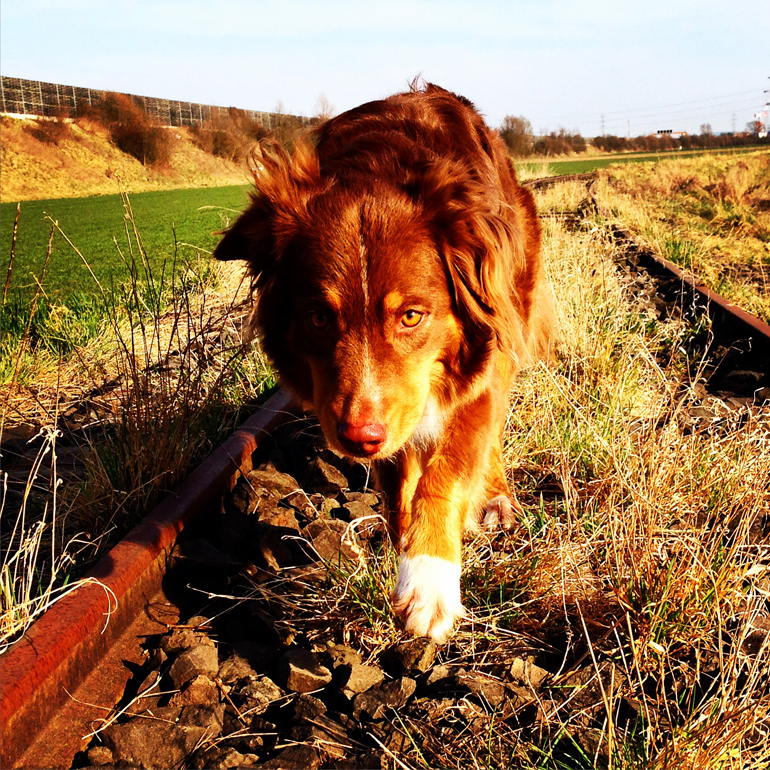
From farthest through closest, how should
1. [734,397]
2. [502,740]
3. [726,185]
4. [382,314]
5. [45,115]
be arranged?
[45,115]
[726,185]
[734,397]
[382,314]
[502,740]

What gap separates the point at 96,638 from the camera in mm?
2520

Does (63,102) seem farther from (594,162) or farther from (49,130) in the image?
(594,162)

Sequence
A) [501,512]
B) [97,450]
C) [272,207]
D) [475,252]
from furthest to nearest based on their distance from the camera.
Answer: [97,450] → [501,512] → [272,207] → [475,252]

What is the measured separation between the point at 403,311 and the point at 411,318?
0.05 meters

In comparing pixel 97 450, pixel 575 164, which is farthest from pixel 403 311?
pixel 575 164

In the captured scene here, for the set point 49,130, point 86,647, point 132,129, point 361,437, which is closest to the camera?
point 86,647

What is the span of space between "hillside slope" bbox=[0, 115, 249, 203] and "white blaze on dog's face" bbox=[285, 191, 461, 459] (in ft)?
140

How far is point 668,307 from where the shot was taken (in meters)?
7.11

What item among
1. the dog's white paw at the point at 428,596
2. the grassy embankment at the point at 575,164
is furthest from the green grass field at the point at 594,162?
the dog's white paw at the point at 428,596

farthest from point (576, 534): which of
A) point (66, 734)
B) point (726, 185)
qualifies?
point (726, 185)

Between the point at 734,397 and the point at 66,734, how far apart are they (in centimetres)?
441

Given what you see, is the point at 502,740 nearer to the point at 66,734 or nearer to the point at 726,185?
the point at 66,734

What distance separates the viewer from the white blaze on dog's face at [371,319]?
8.72 feet

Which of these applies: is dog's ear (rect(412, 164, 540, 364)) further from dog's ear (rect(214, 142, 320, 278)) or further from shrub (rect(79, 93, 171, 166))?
shrub (rect(79, 93, 171, 166))
